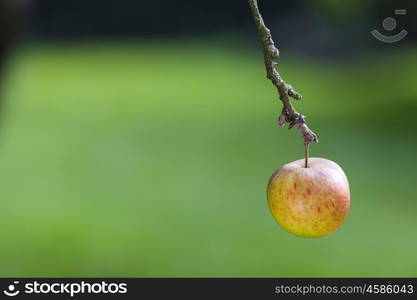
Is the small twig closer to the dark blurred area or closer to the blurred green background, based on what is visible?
the blurred green background

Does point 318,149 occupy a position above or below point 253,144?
below

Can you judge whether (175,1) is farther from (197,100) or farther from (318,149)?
(318,149)

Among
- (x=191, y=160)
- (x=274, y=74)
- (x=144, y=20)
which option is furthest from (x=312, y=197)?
(x=144, y=20)

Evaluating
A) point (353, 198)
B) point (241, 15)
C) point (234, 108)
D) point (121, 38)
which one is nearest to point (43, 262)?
point (353, 198)

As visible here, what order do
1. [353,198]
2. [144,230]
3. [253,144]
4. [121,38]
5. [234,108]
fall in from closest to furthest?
[144,230] < [353,198] < [253,144] < [234,108] < [121,38]

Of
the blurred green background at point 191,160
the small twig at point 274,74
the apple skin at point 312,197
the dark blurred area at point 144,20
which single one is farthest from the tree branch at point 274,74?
the dark blurred area at point 144,20

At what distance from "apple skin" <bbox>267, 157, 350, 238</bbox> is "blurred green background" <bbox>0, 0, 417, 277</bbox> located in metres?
4.20

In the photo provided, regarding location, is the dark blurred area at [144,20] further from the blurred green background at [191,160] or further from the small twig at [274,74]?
the small twig at [274,74]

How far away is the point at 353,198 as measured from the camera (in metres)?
12.6

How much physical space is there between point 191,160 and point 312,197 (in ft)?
44.1

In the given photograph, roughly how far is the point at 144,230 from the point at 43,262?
7.33ft

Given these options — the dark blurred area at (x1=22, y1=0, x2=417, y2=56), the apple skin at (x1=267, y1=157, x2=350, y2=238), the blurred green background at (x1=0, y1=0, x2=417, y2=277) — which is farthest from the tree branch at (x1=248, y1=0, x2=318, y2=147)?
the dark blurred area at (x1=22, y1=0, x2=417, y2=56)

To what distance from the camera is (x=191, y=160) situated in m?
15.0

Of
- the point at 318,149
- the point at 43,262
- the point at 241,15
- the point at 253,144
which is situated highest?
the point at 241,15
